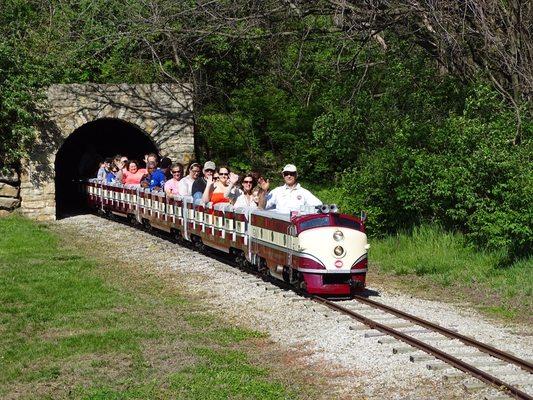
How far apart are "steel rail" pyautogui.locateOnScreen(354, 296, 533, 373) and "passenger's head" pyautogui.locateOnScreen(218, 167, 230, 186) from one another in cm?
545

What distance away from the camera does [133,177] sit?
2839 cm

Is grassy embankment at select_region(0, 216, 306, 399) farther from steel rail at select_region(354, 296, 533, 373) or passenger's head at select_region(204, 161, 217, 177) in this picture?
passenger's head at select_region(204, 161, 217, 177)

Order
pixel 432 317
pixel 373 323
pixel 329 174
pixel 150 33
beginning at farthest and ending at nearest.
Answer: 1. pixel 329 174
2. pixel 150 33
3. pixel 432 317
4. pixel 373 323

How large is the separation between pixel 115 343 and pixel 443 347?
397cm

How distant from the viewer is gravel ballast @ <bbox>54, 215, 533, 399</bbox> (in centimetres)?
993

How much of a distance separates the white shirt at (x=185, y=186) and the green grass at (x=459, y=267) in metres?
4.39

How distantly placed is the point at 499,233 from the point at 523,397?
8.41 meters

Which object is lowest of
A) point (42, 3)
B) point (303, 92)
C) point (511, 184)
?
point (511, 184)

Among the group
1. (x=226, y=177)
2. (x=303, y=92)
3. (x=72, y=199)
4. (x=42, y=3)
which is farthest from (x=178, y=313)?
(x=72, y=199)

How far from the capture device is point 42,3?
35688 millimetres

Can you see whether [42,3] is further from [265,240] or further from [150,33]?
[265,240]

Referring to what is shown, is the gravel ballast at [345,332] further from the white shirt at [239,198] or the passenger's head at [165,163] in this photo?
the passenger's head at [165,163]

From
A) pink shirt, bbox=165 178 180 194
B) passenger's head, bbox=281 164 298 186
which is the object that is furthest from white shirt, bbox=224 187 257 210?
pink shirt, bbox=165 178 180 194

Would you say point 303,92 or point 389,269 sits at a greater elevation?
point 303,92
